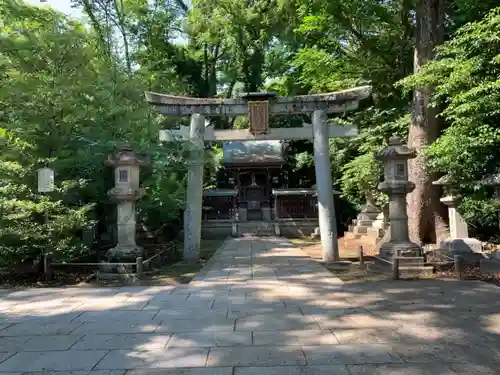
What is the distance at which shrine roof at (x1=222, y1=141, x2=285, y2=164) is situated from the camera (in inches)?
1090

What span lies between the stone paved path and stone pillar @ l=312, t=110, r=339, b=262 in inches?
137

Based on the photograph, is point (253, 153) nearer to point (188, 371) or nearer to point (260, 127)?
point (260, 127)

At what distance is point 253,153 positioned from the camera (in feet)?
94.9

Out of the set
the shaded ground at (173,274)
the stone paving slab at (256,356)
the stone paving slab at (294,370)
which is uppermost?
the shaded ground at (173,274)

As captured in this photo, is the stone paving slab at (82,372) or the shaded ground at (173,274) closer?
the stone paving slab at (82,372)

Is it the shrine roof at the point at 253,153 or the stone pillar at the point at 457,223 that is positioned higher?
the shrine roof at the point at 253,153

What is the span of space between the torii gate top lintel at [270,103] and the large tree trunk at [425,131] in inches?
74.9

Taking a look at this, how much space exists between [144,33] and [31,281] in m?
20.3

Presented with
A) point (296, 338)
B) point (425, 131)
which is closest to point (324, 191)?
point (425, 131)

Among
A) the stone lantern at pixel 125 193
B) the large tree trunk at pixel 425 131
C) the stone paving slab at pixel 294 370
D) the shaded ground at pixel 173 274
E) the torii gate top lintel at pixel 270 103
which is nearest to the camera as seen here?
the stone paving slab at pixel 294 370

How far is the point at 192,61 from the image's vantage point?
29.1 m

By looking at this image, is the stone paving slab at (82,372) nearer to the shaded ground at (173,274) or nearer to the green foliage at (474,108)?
the shaded ground at (173,274)

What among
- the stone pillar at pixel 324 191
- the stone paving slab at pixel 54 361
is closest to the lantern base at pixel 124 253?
the stone pillar at pixel 324 191

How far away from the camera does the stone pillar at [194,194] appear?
12398mm
